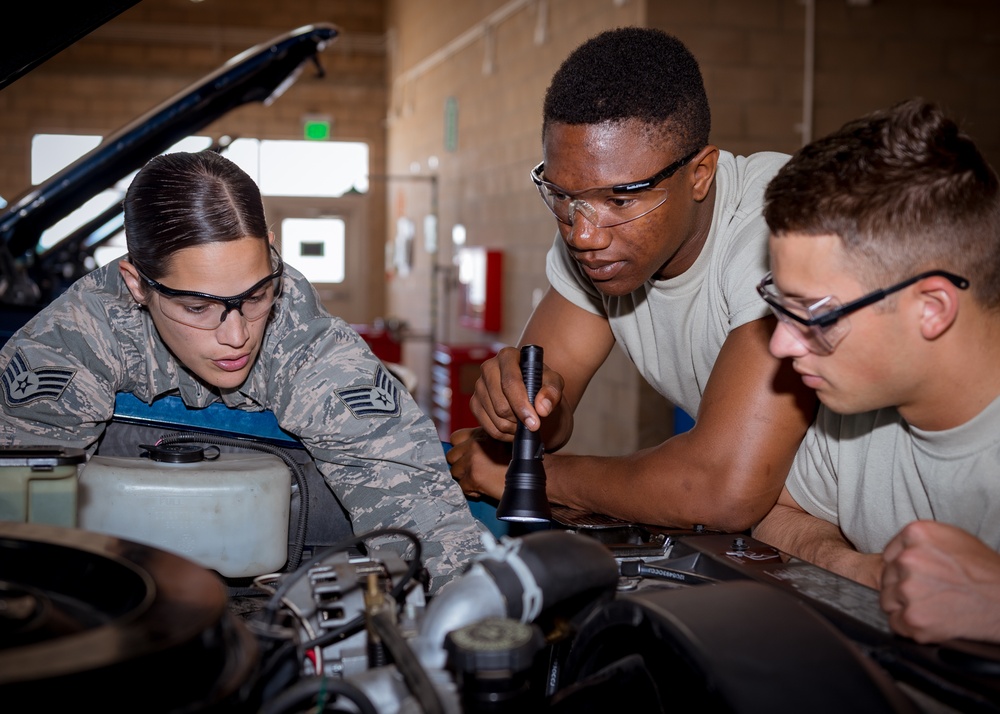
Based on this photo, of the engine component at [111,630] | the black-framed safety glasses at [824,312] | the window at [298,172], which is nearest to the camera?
the engine component at [111,630]

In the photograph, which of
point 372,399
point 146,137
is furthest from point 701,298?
point 146,137

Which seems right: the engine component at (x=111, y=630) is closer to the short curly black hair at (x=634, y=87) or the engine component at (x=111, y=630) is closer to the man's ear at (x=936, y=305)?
the man's ear at (x=936, y=305)

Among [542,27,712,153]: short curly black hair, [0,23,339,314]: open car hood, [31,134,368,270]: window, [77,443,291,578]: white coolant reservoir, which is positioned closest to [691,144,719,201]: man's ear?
[542,27,712,153]: short curly black hair

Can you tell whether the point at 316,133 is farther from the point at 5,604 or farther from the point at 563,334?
the point at 5,604

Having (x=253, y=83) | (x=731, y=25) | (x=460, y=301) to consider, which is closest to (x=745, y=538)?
(x=253, y=83)

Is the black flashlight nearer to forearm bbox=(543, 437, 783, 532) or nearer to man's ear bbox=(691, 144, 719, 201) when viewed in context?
forearm bbox=(543, 437, 783, 532)

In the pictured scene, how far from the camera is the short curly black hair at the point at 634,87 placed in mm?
1652

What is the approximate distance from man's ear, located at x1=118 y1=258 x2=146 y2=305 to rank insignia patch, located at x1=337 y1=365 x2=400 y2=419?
0.41 m

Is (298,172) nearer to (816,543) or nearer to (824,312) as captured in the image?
(816,543)

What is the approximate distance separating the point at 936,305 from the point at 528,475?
2.13 ft

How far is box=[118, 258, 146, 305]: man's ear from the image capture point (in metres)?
1.75

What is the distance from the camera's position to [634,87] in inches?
65.6

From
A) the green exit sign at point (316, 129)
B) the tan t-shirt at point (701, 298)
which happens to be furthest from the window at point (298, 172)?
the tan t-shirt at point (701, 298)

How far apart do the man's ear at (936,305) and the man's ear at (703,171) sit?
2.13 feet
